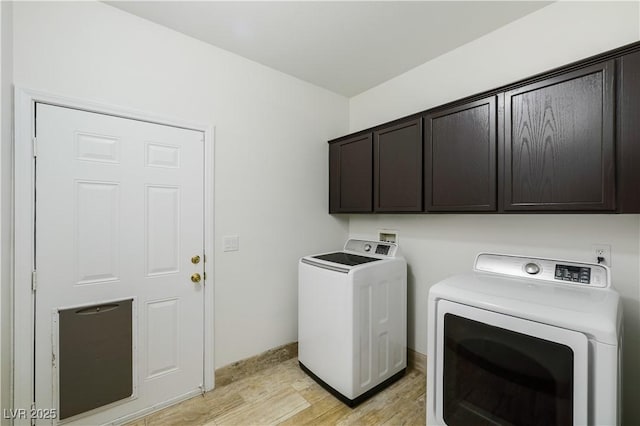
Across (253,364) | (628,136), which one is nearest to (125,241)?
(253,364)

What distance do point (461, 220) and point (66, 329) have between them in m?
2.64

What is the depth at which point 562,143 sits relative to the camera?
1380 millimetres

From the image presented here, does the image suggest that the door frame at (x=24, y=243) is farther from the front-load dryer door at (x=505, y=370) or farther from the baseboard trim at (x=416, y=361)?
the baseboard trim at (x=416, y=361)

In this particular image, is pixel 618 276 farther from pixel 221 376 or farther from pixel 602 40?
pixel 221 376

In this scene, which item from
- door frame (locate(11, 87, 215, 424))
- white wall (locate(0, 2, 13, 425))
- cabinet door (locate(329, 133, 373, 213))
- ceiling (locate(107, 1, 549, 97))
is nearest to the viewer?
white wall (locate(0, 2, 13, 425))

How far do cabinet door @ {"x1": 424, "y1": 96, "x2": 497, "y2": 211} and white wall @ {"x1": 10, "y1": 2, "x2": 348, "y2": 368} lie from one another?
3.76ft

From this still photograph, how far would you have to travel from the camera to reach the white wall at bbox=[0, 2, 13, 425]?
4.31ft

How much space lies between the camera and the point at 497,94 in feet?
5.26

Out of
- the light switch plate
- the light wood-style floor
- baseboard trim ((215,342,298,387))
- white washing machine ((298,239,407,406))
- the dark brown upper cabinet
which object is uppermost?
the dark brown upper cabinet

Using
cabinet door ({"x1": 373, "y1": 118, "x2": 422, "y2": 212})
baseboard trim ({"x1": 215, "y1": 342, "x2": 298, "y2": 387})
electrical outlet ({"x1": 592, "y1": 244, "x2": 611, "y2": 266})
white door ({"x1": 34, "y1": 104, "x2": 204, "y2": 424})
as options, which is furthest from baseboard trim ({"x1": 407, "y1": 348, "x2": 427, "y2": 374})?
white door ({"x1": 34, "y1": 104, "x2": 204, "y2": 424})

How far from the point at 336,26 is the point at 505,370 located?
2.19 metres

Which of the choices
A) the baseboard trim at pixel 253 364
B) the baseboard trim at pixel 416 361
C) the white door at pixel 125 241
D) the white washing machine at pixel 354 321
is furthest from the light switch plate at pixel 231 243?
the baseboard trim at pixel 416 361

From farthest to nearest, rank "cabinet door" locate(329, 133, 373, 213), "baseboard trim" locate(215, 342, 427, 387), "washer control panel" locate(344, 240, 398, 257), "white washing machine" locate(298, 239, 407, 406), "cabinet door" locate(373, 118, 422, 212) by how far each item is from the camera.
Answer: "cabinet door" locate(329, 133, 373, 213)
"washer control panel" locate(344, 240, 398, 257)
"baseboard trim" locate(215, 342, 427, 387)
"cabinet door" locate(373, 118, 422, 212)
"white washing machine" locate(298, 239, 407, 406)

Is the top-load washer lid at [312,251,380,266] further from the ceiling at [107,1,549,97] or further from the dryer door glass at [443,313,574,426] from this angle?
the ceiling at [107,1,549,97]
